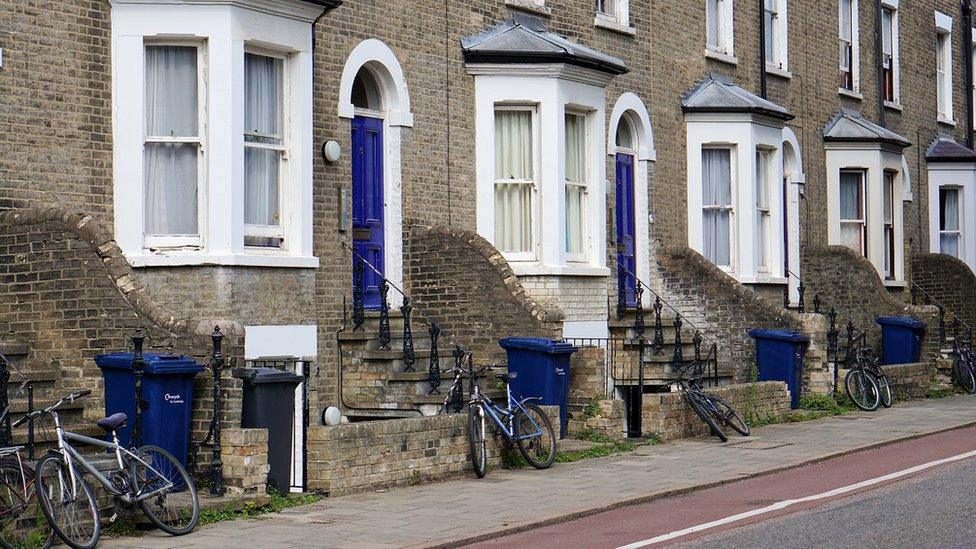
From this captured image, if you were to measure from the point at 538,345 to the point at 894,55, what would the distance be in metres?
16.9

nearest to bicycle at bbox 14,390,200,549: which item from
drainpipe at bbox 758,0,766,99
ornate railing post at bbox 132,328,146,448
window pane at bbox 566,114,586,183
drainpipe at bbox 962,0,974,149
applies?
ornate railing post at bbox 132,328,146,448

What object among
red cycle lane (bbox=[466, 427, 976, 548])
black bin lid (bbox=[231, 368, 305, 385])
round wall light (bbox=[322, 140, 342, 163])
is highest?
round wall light (bbox=[322, 140, 342, 163])

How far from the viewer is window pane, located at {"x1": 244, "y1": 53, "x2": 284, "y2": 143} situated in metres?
15.1

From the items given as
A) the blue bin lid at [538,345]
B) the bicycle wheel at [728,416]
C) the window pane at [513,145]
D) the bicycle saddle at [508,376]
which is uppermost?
the window pane at [513,145]

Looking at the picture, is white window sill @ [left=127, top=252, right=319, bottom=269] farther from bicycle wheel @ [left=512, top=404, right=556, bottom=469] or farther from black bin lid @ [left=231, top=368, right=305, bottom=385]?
bicycle wheel @ [left=512, top=404, right=556, bottom=469]

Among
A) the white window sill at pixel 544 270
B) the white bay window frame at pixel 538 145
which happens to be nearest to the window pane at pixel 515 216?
the white bay window frame at pixel 538 145

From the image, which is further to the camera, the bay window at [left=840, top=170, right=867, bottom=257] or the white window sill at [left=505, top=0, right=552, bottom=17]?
the bay window at [left=840, top=170, right=867, bottom=257]

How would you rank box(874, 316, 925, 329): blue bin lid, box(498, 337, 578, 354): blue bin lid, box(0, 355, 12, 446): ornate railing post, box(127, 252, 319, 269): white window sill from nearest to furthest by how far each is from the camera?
1. box(0, 355, 12, 446): ornate railing post
2. box(127, 252, 319, 269): white window sill
3. box(498, 337, 578, 354): blue bin lid
4. box(874, 316, 925, 329): blue bin lid

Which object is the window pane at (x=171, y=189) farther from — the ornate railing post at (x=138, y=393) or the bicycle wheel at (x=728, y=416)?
the bicycle wheel at (x=728, y=416)

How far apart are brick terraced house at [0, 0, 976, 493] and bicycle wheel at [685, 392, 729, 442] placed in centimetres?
130

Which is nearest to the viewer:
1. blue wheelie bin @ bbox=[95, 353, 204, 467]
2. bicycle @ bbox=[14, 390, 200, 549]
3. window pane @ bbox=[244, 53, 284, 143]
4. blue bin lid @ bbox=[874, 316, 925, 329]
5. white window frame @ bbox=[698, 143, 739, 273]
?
bicycle @ bbox=[14, 390, 200, 549]

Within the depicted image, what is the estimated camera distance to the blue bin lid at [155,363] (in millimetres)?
12219

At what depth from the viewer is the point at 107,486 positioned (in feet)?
36.0

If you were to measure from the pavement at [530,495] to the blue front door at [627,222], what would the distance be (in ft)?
11.5
